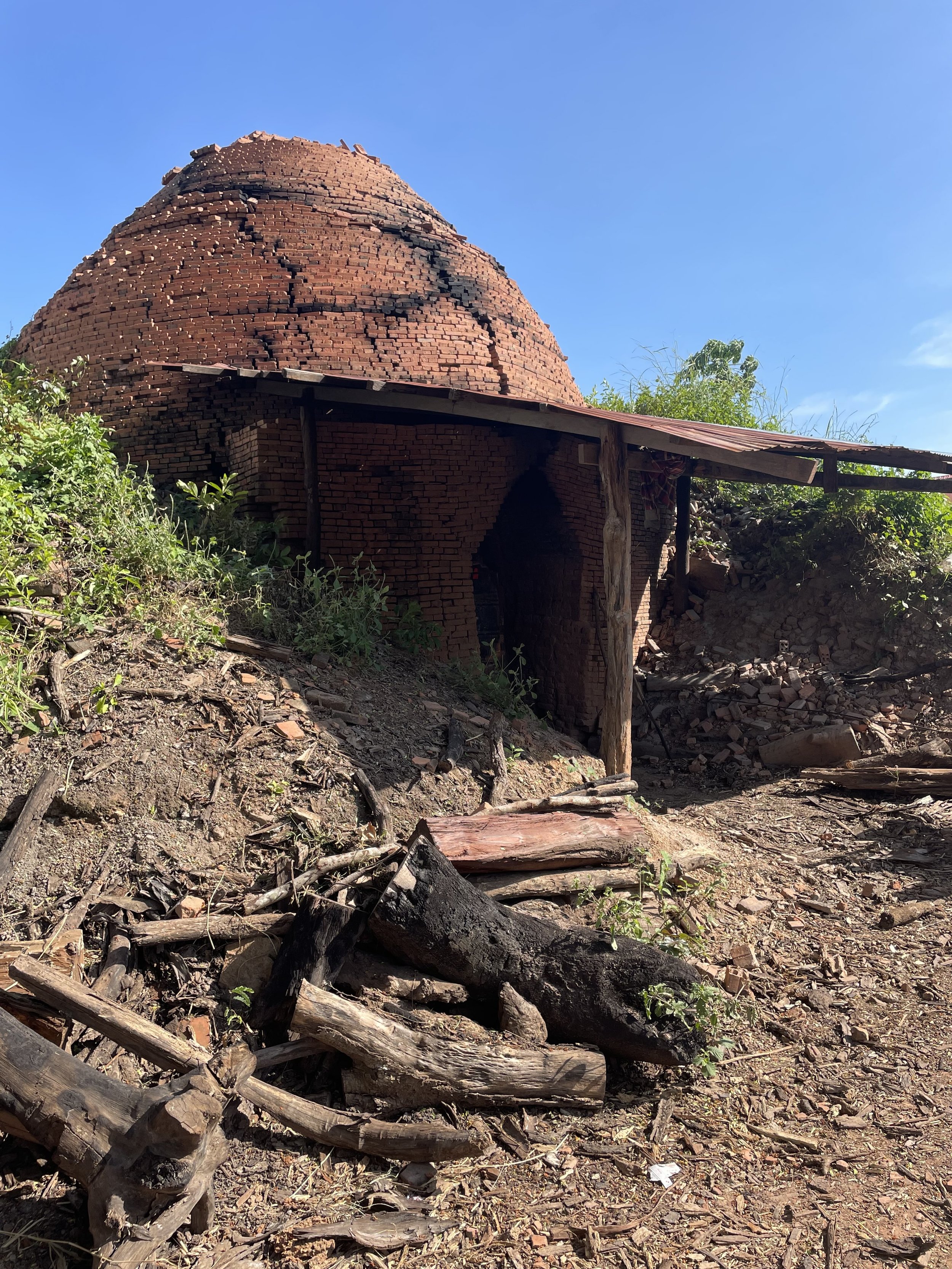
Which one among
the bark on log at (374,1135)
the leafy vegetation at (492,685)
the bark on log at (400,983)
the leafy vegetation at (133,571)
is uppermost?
the leafy vegetation at (133,571)

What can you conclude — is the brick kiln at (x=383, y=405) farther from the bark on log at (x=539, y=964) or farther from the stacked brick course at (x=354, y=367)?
the bark on log at (x=539, y=964)

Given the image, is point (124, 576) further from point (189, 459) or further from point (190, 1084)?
point (190, 1084)

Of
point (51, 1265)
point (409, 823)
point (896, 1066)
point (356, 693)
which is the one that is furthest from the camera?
point (356, 693)

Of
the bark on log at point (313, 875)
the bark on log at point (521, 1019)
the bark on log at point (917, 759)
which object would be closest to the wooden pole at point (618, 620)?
the bark on log at point (917, 759)

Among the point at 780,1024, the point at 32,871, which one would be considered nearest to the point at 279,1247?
the point at 32,871

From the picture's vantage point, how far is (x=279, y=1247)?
2.78 meters

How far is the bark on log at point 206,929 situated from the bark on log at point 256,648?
2.38m

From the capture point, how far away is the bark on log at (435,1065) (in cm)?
332

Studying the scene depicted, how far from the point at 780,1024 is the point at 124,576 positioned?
4.91m

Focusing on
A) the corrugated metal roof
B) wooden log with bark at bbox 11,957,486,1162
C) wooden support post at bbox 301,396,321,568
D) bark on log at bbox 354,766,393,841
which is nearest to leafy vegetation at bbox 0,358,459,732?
wooden support post at bbox 301,396,321,568

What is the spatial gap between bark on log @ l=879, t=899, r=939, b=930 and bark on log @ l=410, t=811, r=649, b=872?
1673mm

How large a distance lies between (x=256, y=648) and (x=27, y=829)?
82.6 inches

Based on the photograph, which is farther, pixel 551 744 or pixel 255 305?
pixel 255 305

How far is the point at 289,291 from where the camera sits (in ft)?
28.7
